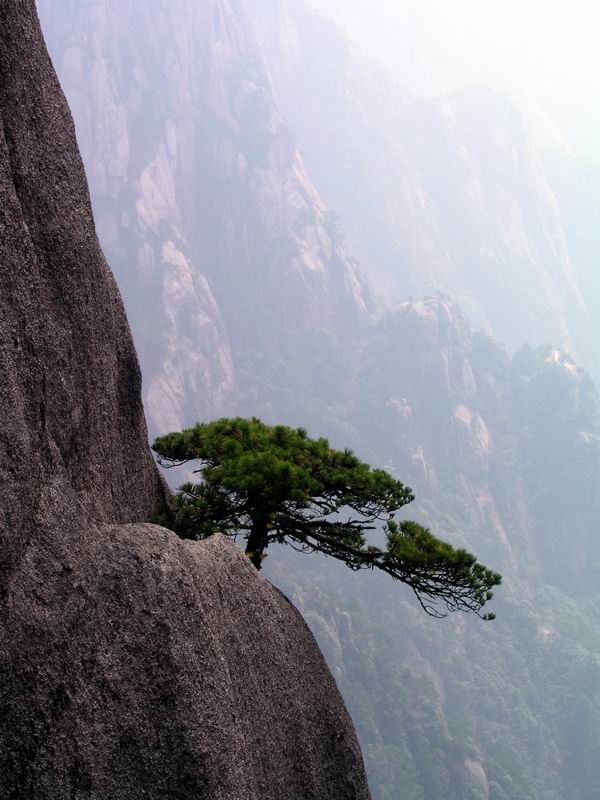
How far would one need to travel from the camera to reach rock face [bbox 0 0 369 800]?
16.8 ft

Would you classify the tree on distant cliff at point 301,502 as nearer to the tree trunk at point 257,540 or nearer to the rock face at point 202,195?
the tree trunk at point 257,540

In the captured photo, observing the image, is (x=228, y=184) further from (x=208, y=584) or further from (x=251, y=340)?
(x=208, y=584)

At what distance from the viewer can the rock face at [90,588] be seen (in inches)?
202

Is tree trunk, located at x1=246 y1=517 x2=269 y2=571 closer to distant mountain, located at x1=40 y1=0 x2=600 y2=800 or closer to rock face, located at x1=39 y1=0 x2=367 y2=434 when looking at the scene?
distant mountain, located at x1=40 y1=0 x2=600 y2=800

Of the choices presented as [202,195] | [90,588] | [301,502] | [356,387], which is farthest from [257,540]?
[202,195]

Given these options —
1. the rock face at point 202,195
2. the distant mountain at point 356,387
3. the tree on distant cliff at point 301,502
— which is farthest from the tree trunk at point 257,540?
the rock face at point 202,195

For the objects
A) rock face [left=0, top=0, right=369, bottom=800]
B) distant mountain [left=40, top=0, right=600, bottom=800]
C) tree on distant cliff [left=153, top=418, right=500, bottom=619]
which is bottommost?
rock face [left=0, top=0, right=369, bottom=800]

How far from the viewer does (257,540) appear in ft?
29.3

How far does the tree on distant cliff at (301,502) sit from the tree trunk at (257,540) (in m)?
0.01

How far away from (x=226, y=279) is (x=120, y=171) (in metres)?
26.6

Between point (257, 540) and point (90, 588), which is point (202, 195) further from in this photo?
point (90, 588)

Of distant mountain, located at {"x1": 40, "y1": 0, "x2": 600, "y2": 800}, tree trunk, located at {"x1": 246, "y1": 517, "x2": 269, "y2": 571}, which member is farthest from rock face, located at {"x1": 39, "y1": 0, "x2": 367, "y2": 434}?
tree trunk, located at {"x1": 246, "y1": 517, "x2": 269, "y2": 571}

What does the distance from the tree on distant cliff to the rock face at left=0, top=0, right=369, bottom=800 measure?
3.33 ft

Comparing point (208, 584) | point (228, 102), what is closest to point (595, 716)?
point (208, 584)
